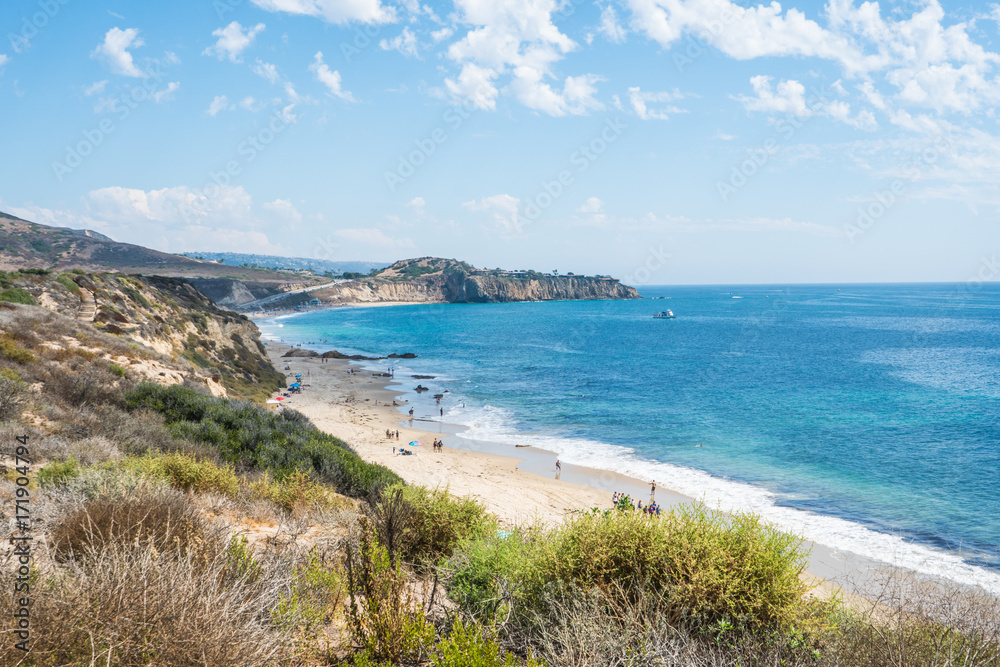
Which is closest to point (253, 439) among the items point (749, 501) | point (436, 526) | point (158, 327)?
point (436, 526)

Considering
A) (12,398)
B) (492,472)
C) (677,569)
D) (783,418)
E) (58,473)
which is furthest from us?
(783,418)

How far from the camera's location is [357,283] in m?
183

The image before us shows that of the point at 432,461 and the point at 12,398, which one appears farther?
the point at 432,461

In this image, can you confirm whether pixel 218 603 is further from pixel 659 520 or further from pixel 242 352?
pixel 242 352

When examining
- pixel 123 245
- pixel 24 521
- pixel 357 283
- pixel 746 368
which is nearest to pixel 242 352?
pixel 24 521

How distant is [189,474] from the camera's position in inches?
351

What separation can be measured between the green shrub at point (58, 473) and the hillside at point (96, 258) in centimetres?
11044

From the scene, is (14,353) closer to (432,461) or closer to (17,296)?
(17,296)

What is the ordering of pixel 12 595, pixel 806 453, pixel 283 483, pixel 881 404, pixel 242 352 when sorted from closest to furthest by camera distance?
pixel 12 595 < pixel 283 483 < pixel 806 453 < pixel 881 404 < pixel 242 352

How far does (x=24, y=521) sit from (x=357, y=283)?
183 metres

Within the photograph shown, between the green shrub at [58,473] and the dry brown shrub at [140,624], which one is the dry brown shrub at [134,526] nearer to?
the dry brown shrub at [140,624]

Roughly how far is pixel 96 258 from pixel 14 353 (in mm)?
133334

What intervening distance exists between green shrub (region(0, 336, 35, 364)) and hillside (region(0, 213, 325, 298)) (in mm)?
101627

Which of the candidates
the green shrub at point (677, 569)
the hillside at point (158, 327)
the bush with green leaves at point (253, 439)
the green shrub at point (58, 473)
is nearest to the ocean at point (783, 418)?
the green shrub at point (677, 569)
